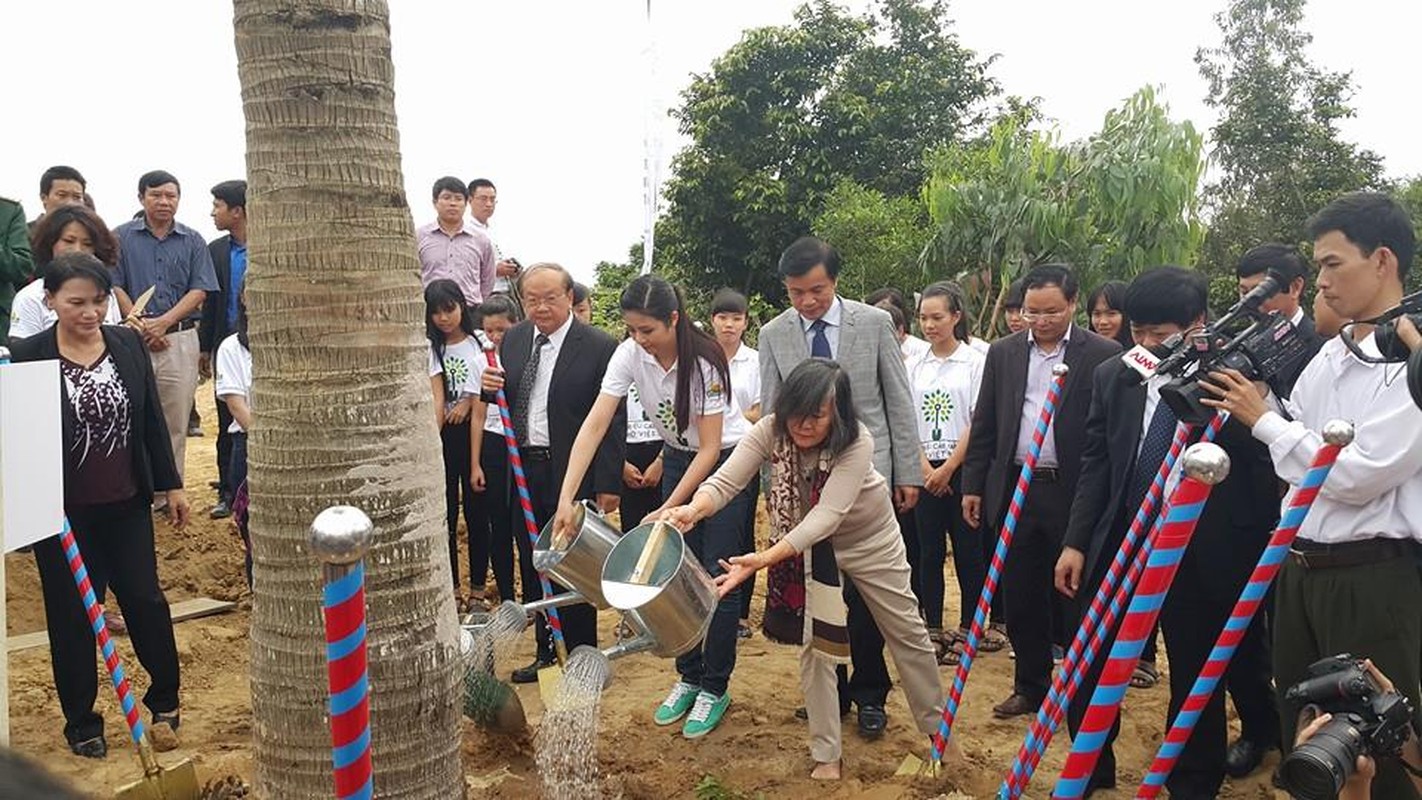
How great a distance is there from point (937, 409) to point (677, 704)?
2.12 metres

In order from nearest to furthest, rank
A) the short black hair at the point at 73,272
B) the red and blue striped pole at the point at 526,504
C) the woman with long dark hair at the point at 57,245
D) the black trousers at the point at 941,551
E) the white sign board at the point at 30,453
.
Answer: the white sign board at the point at 30,453 < the short black hair at the point at 73,272 < the red and blue striped pole at the point at 526,504 < the woman with long dark hair at the point at 57,245 < the black trousers at the point at 941,551

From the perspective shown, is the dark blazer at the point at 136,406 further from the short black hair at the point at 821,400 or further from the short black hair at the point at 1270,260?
the short black hair at the point at 1270,260

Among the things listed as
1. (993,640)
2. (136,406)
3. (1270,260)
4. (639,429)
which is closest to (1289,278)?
(1270,260)

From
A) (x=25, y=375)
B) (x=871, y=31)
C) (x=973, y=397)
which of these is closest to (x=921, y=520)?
(x=973, y=397)

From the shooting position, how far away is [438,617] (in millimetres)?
2721

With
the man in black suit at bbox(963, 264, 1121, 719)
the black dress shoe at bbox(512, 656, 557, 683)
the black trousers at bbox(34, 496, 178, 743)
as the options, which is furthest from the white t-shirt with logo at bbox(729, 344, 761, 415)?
the black trousers at bbox(34, 496, 178, 743)

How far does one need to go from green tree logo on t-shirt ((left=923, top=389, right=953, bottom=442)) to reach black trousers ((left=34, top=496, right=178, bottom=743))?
366 cm

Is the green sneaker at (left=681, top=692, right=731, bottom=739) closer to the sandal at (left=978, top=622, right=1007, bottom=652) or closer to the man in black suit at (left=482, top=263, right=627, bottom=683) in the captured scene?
the man in black suit at (left=482, top=263, right=627, bottom=683)

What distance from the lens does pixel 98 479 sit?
13.0 feet

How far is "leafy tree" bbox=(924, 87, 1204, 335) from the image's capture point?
38.6 feet

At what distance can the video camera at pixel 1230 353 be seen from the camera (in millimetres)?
2695

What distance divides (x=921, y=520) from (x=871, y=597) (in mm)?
1866

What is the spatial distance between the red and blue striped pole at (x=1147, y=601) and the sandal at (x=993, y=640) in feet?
9.87

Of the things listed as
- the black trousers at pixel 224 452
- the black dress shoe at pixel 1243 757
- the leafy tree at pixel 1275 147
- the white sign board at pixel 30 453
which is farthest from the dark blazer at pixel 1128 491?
the leafy tree at pixel 1275 147
